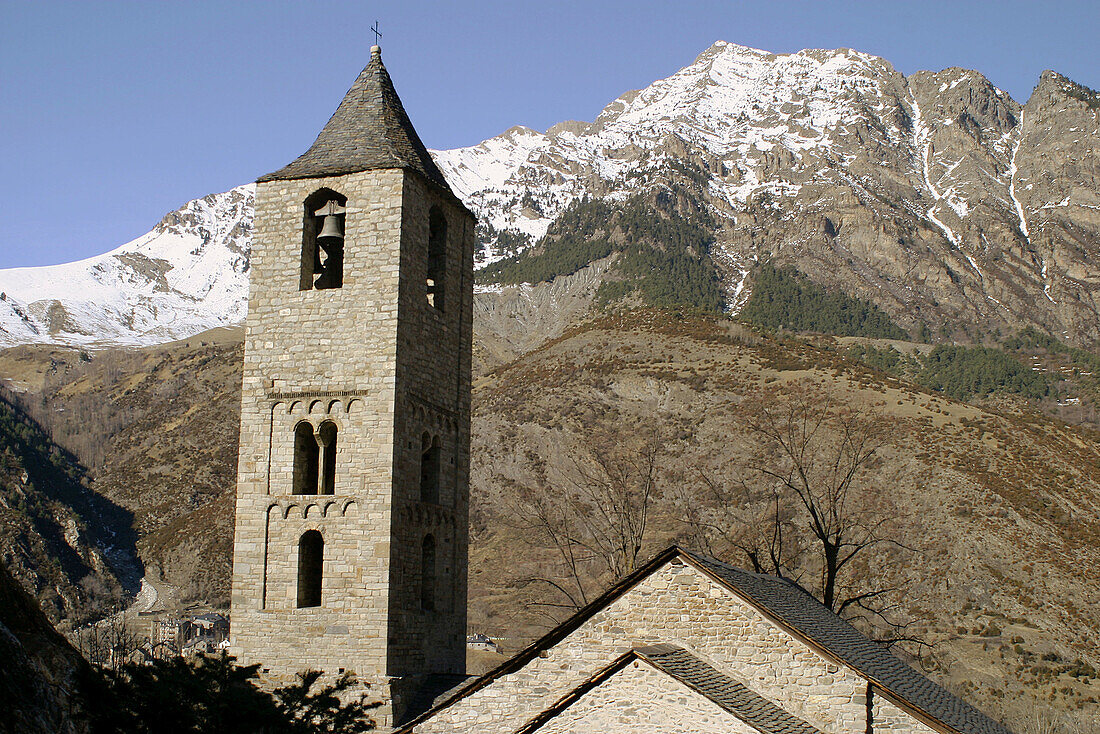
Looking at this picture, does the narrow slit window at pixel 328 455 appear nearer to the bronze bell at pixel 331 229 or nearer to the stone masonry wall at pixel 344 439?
the stone masonry wall at pixel 344 439

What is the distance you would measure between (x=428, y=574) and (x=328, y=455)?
8.91 ft

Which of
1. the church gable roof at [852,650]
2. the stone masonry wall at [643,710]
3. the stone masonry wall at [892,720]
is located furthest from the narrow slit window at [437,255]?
the stone masonry wall at [892,720]

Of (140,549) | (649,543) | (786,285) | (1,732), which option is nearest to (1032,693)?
(649,543)

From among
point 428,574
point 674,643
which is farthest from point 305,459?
point 674,643

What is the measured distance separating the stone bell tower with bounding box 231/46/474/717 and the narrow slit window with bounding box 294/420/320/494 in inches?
1.4

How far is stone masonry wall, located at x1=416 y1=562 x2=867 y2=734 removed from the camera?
532 inches

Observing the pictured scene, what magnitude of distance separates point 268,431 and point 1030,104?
678 ft

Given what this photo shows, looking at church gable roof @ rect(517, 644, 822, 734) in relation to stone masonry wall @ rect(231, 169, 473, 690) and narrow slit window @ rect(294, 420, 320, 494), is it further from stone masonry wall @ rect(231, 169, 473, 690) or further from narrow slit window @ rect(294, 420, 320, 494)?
narrow slit window @ rect(294, 420, 320, 494)

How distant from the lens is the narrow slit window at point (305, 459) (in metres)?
18.3

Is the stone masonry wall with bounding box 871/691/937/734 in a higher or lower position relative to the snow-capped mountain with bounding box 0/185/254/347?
lower

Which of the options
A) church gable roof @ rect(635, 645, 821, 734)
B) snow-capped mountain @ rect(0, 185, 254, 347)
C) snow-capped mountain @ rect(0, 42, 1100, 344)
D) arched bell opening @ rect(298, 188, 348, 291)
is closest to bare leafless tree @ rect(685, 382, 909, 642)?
arched bell opening @ rect(298, 188, 348, 291)

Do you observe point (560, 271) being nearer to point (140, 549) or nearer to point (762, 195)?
point (762, 195)

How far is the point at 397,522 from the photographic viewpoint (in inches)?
701

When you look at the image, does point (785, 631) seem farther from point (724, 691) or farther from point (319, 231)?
point (319, 231)
